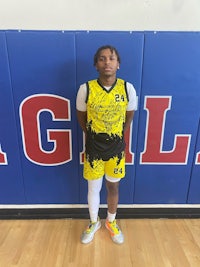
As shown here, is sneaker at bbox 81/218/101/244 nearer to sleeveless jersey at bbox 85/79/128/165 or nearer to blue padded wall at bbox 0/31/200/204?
blue padded wall at bbox 0/31/200/204

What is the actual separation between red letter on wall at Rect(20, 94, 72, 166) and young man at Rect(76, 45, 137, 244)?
0.17 m

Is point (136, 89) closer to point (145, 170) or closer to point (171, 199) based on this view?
point (145, 170)

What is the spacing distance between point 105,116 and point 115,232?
2.66 ft

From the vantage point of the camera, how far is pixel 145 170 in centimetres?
163

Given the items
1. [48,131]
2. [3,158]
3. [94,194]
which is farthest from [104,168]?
[3,158]

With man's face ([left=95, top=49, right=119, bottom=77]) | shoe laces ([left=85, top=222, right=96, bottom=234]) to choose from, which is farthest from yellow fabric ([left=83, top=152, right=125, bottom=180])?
man's face ([left=95, top=49, right=119, bottom=77])

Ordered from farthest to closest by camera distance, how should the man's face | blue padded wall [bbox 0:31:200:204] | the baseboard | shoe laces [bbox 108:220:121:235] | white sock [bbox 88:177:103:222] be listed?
the baseboard → shoe laces [bbox 108:220:121:235] → white sock [bbox 88:177:103:222] → blue padded wall [bbox 0:31:200:204] → the man's face

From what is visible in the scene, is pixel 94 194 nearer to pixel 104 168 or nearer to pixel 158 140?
pixel 104 168

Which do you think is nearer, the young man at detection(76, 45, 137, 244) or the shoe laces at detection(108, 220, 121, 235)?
the young man at detection(76, 45, 137, 244)

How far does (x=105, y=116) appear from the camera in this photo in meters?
1.27

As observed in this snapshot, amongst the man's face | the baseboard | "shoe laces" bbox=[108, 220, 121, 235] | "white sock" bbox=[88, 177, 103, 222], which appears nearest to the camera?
the man's face

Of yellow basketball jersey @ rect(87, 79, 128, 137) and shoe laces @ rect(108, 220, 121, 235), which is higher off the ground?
yellow basketball jersey @ rect(87, 79, 128, 137)

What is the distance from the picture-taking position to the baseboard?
174cm

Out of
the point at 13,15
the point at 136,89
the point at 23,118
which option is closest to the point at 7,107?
the point at 23,118
